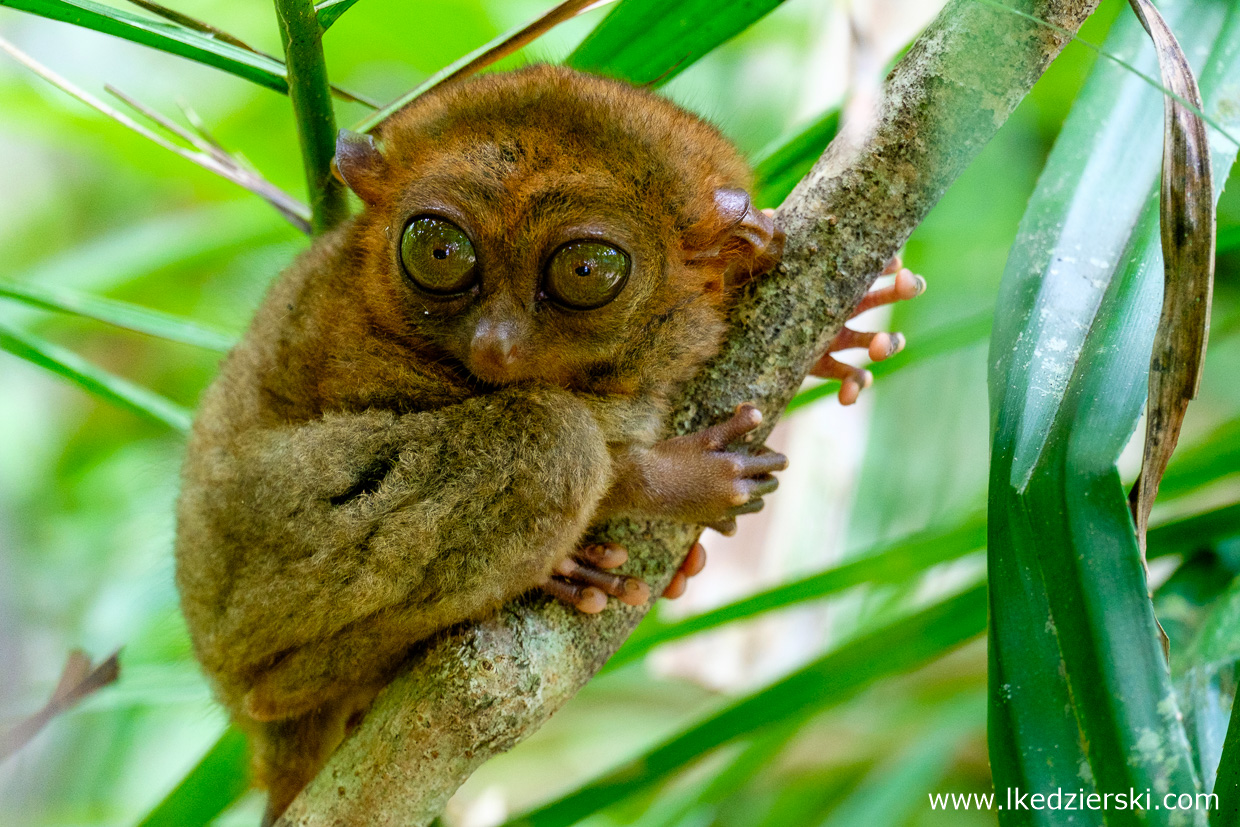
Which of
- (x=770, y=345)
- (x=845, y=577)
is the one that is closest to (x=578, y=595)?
(x=770, y=345)

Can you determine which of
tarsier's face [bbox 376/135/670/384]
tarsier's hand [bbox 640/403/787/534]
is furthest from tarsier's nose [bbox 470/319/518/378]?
tarsier's hand [bbox 640/403/787/534]

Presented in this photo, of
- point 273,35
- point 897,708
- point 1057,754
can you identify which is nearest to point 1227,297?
point 897,708

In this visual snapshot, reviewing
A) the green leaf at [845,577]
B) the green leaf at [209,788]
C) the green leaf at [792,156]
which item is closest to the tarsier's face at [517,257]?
the green leaf at [792,156]

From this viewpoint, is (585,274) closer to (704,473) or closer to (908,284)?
(704,473)

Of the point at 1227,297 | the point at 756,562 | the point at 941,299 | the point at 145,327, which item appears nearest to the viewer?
the point at 145,327

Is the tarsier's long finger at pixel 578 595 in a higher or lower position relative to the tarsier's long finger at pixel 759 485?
lower

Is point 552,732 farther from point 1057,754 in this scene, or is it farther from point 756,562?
point 1057,754

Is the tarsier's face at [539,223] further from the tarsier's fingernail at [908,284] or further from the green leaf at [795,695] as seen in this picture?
the green leaf at [795,695]
